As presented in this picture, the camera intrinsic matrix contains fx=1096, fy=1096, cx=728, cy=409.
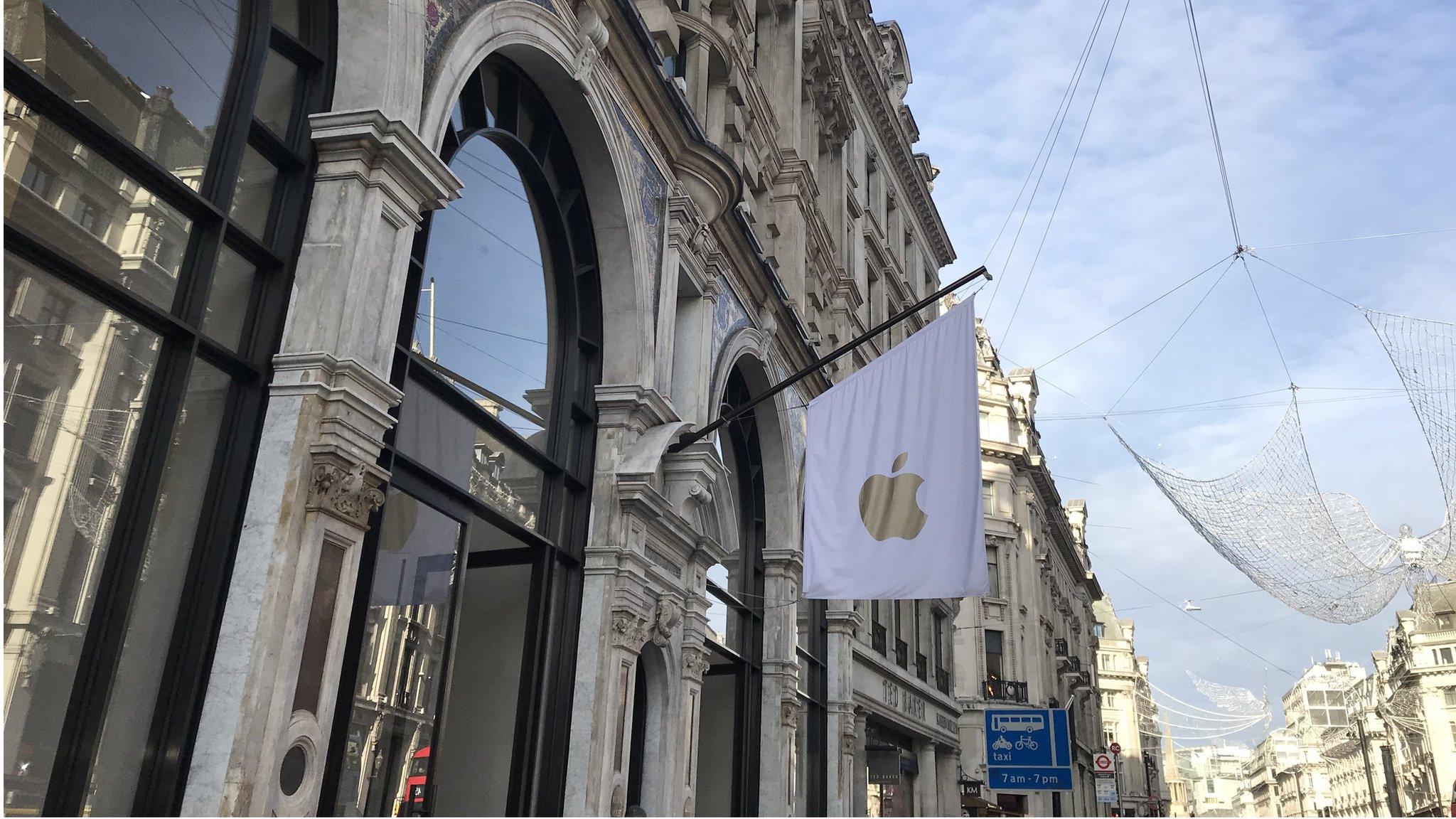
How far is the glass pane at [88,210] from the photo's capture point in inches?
244

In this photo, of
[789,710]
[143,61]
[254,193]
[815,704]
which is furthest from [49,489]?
[815,704]

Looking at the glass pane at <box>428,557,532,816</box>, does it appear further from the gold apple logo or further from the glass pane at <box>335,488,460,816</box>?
the gold apple logo

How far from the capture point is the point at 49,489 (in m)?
6.18

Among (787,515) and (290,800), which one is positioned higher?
(787,515)

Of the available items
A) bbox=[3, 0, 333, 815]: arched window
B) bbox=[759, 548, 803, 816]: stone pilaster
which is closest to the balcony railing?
bbox=[759, 548, 803, 816]: stone pilaster

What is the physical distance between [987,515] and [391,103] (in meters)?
42.0

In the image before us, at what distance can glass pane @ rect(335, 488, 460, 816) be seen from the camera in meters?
A: 8.82

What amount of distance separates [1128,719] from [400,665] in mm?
99681

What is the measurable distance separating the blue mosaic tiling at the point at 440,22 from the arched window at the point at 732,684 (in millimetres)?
8479

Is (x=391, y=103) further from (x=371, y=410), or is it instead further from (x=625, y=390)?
(x=625, y=390)

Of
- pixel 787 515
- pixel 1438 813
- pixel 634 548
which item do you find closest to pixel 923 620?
pixel 787 515

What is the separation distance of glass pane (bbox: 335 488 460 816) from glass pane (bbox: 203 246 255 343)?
219 centimetres

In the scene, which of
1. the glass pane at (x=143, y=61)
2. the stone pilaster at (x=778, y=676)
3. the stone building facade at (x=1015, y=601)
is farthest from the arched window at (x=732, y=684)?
the stone building facade at (x=1015, y=601)

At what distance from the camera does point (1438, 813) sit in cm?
7812
